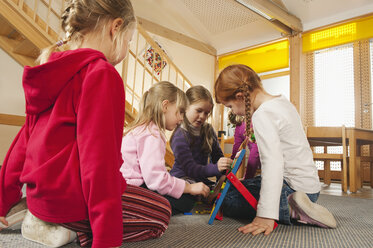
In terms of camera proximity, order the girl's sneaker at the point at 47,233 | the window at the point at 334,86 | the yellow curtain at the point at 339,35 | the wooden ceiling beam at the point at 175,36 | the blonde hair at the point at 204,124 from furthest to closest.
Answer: the wooden ceiling beam at the point at 175,36
the window at the point at 334,86
the yellow curtain at the point at 339,35
the blonde hair at the point at 204,124
the girl's sneaker at the point at 47,233

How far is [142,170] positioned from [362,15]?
174 inches

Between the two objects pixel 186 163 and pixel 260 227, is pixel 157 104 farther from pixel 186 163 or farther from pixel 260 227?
pixel 260 227

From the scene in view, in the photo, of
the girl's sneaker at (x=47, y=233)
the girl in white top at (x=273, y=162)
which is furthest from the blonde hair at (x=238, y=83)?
the girl's sneaker at (x=47, y=233)

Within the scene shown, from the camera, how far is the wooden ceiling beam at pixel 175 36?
483 cm

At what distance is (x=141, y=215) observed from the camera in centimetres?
77

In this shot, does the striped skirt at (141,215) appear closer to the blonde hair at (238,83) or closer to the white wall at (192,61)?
the blonde hair at (238,83)

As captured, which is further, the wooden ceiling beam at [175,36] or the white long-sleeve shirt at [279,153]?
the wooden ceiling beam at [175,36]

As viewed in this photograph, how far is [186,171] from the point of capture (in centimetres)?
146

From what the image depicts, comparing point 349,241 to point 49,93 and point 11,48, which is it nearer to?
point 49,93

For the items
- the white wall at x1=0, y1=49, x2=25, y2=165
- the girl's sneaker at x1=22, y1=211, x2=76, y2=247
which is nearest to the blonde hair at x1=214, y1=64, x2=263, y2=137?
the girl's sneaker at x1=22, y1=211, x2=76, y2=247

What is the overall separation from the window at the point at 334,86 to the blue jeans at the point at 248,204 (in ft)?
11.6

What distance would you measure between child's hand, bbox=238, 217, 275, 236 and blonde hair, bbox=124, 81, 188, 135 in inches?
19.2

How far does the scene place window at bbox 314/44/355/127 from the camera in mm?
4117

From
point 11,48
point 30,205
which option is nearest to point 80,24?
point 30,205
